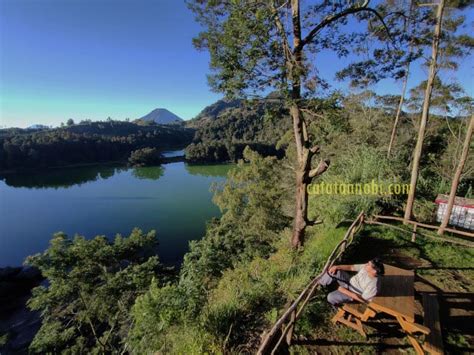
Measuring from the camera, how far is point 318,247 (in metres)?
4.85

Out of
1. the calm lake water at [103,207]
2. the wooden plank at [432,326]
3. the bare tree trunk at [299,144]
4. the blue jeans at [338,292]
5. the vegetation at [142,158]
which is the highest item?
the bare tree trunk at [299,144]

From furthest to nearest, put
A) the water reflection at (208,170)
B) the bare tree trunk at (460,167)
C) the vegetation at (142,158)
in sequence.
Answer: the vegetation at (142,158), the water reflection at (208,170), the bare tree trunk at (460,167)

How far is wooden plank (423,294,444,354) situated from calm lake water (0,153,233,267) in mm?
17340

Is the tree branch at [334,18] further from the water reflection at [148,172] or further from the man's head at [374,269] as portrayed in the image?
the water reflection at [148,172]

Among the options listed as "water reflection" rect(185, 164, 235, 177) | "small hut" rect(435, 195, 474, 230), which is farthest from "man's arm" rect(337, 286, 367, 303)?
Answer: "water reflection" rect(185, 164, 235, 177)

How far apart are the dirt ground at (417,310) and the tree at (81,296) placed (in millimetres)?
8309

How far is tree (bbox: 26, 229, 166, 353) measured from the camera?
9.32 m

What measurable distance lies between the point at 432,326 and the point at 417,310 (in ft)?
2.19

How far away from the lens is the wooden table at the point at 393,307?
7.64 ft

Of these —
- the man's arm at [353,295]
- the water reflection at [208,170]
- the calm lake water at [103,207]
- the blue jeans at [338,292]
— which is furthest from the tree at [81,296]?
the water reflection at [208,170]

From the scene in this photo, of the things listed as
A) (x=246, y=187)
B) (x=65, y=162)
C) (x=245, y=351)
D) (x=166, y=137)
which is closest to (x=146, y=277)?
(x=246, y=187)

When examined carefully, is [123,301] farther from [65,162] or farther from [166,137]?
[166,137]

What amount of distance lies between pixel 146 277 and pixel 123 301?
48.2 inches

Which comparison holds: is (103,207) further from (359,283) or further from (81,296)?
(359,283)
